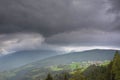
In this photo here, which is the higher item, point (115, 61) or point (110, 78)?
point (115, 61)

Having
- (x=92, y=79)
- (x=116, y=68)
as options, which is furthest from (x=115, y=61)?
(x=92, y=79)

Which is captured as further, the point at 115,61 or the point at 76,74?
the point at 115,61

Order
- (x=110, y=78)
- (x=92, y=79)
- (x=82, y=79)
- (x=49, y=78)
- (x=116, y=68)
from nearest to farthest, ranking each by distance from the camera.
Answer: (x=82, y=79)
(x=49, y=78)
(x=116, y=68)
(x=110, y=78)
(x=92, y=79)

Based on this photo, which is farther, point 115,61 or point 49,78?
point 115,61

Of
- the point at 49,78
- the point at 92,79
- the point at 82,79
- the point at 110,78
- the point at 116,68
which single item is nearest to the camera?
the point at 82,79

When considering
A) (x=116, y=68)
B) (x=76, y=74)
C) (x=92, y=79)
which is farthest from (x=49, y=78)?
(x=92, y=79)

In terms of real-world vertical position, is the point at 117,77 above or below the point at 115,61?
below

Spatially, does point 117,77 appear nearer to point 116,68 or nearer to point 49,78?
point 116,68

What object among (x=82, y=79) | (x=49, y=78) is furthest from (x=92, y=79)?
(x=82, y=79)

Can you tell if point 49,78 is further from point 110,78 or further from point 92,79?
point 92,79
